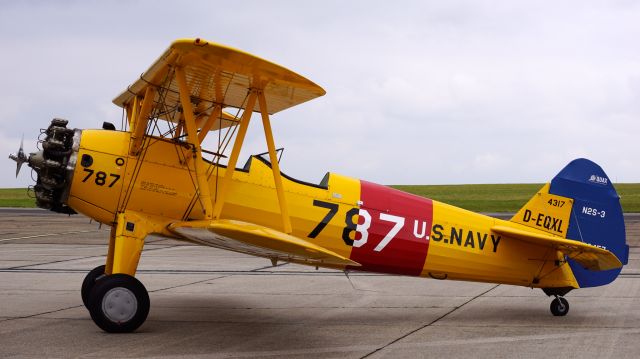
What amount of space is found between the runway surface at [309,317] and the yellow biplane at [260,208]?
0.60 meters

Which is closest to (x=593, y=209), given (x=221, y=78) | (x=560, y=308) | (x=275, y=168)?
(x=560, y=308)

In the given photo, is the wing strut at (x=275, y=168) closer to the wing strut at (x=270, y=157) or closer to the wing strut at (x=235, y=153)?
the wing strut at (x=270, y=157)

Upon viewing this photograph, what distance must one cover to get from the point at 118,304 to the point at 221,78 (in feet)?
9.34

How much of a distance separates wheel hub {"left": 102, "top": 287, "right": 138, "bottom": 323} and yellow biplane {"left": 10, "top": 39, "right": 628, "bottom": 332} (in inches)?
0.5

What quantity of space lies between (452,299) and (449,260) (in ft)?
5.92

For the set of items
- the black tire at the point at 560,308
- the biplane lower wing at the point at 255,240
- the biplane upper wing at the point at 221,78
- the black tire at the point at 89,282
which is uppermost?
the biplane upper wing at the point at 221,78

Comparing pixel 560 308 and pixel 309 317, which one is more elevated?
pixel 560 308

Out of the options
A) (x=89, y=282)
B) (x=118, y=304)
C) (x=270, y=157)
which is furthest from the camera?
(x=89, y=282)

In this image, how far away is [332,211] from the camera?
9664 mm

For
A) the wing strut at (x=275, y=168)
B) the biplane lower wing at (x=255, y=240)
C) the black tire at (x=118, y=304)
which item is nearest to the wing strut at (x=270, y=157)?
the wing strut at (x=275, y=168)

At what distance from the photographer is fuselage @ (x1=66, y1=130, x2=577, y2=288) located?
8.99 meters

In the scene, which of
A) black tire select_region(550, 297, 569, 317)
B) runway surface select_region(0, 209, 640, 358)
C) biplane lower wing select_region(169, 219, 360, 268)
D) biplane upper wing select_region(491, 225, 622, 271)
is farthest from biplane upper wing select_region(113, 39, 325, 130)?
black tire select_region(550, 297, 569, 317)

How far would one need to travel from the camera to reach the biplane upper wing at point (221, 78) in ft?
26.1

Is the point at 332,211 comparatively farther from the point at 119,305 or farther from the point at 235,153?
the point at 119,305
